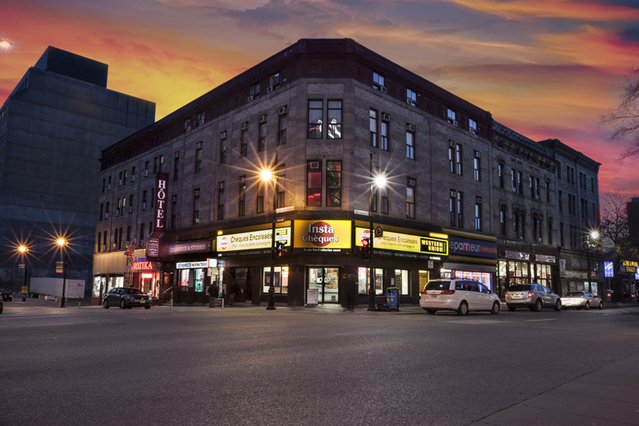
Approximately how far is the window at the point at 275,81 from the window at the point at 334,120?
480cm

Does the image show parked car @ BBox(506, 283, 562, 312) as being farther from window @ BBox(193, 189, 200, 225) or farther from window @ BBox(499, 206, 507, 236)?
window @ BBox(193, 189, 200, 225)

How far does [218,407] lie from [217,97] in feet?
125

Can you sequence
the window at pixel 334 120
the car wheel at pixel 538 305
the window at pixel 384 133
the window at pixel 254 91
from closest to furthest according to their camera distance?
1. the car wheel at pixel 538 305
2. the window at pixel 334 120
3. the window at pixel 384 133
4. the window at pixel 254 91

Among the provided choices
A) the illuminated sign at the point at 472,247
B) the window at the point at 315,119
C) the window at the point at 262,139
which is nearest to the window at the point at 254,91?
the window at the point at 262,139

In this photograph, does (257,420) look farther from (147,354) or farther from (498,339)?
(498,339)

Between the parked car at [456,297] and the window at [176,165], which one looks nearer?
the parked car at [456,297]

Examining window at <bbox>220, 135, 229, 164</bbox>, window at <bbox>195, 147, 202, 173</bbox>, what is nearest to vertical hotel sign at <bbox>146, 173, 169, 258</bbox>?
window at <bbox>195, 147, 202, 173</bbox>

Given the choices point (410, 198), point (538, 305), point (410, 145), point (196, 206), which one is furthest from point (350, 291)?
point (196, 206)

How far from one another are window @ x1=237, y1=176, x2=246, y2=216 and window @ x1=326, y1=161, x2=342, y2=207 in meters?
7.82

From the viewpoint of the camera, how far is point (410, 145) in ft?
123

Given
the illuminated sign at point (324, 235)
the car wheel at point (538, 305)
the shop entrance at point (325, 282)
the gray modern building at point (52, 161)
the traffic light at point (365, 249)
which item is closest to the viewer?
the traffic light at point (365, 249)

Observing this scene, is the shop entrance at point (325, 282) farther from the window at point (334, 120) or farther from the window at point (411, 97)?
the window at point (411, 97)

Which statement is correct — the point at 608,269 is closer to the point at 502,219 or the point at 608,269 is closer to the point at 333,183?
the point at 502,219

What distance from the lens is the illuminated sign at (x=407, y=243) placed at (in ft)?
103
